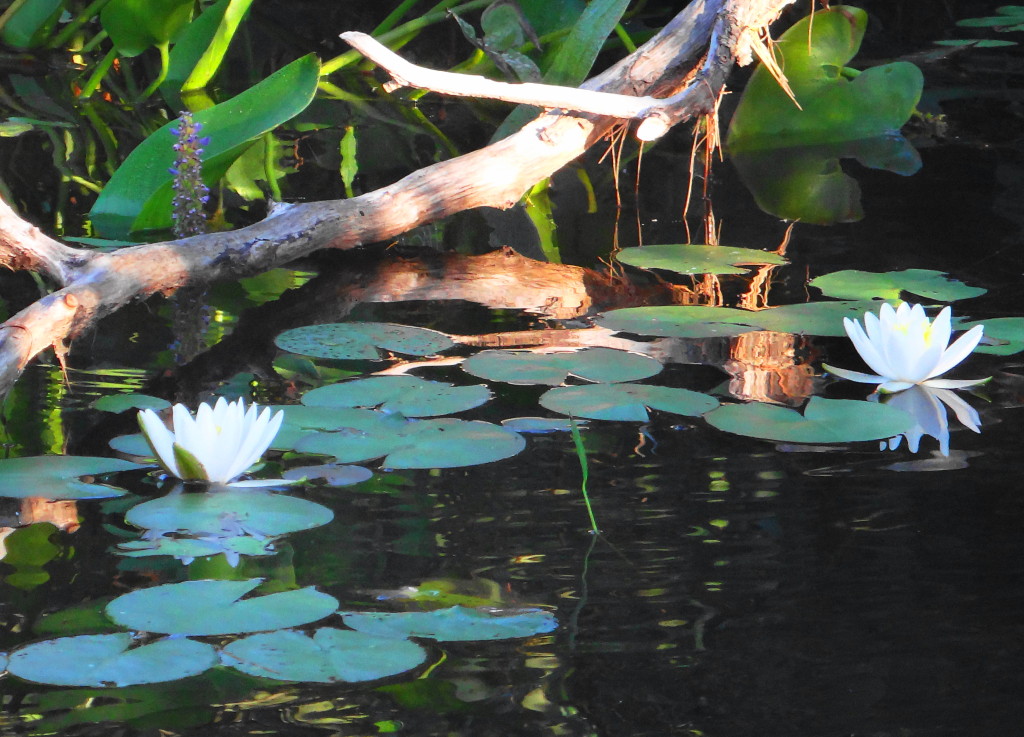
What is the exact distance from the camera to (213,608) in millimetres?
1016

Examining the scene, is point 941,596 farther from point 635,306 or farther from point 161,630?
point 635,306

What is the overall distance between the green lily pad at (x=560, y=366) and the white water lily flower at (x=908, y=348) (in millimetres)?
281

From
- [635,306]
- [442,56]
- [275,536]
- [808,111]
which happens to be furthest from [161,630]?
[442,56]

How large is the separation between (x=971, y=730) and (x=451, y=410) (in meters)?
0.79

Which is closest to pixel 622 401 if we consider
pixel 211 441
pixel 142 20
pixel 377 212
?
pixel 211 441

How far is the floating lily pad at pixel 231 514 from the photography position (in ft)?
3.96

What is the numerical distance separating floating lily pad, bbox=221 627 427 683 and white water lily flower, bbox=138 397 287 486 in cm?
37

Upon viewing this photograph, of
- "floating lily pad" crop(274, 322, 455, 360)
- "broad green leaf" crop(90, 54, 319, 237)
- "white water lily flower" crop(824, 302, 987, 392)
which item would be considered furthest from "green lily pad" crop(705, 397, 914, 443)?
"broad green leaf" crop(90, 54, 319, 237)

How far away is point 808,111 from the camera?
3359mm

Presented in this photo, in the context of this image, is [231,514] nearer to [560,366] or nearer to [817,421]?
[560,366]

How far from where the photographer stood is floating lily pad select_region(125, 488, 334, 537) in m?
1.21

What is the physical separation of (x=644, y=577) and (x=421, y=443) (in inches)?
15.1

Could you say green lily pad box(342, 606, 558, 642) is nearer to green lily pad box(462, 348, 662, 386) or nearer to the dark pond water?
the dark pond water

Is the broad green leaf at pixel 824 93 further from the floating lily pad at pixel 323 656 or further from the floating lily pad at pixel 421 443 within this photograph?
the floating lily pad at pixel 323 656
